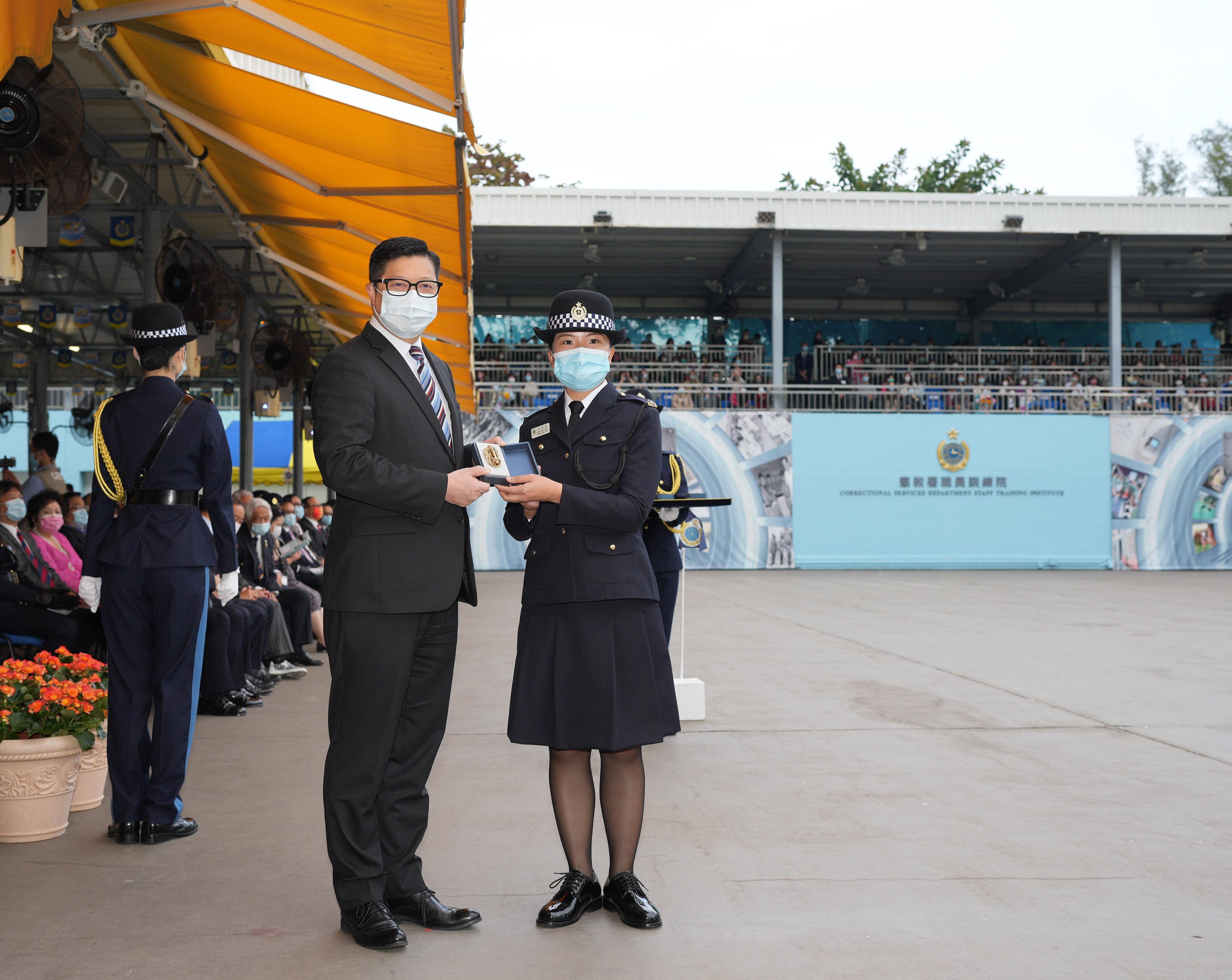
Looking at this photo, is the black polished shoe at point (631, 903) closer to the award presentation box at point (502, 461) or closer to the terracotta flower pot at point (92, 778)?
the award presentation box at point (502, 461)

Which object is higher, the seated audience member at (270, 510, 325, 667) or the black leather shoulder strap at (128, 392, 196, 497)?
the black leather shoulder strap at (128, 392, 196, 497)

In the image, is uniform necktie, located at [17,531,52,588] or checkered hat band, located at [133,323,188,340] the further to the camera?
uniform necktie, located at [17,531,52,588]

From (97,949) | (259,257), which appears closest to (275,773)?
(97,949)

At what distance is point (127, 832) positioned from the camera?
13.0 feet

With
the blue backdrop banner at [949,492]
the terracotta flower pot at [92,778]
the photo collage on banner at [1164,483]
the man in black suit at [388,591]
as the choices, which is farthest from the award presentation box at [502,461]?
the photo collage on banner at [1164,483]

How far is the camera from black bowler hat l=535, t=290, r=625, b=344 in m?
3.40

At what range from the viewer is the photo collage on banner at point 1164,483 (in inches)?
850

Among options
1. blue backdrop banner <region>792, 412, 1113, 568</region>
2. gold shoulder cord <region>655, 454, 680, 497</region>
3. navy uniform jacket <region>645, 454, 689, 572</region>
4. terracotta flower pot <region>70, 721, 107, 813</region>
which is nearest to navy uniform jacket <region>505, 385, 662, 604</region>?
gold shoulder cord <region>655, 454, 680, 497</region>

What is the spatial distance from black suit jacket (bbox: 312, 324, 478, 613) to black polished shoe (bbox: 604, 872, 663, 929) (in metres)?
0.93

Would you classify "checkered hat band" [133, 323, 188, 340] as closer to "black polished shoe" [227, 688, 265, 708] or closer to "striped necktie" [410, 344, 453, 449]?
"striped necktie" [410, 344, 453, 449]

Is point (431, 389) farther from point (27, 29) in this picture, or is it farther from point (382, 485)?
point (27, 29)

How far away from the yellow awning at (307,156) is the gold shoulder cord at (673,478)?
1.80 meters

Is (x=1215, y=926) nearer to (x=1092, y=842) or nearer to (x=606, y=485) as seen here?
(x=1092, y=842)

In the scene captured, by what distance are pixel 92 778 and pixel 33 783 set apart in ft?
1.80
